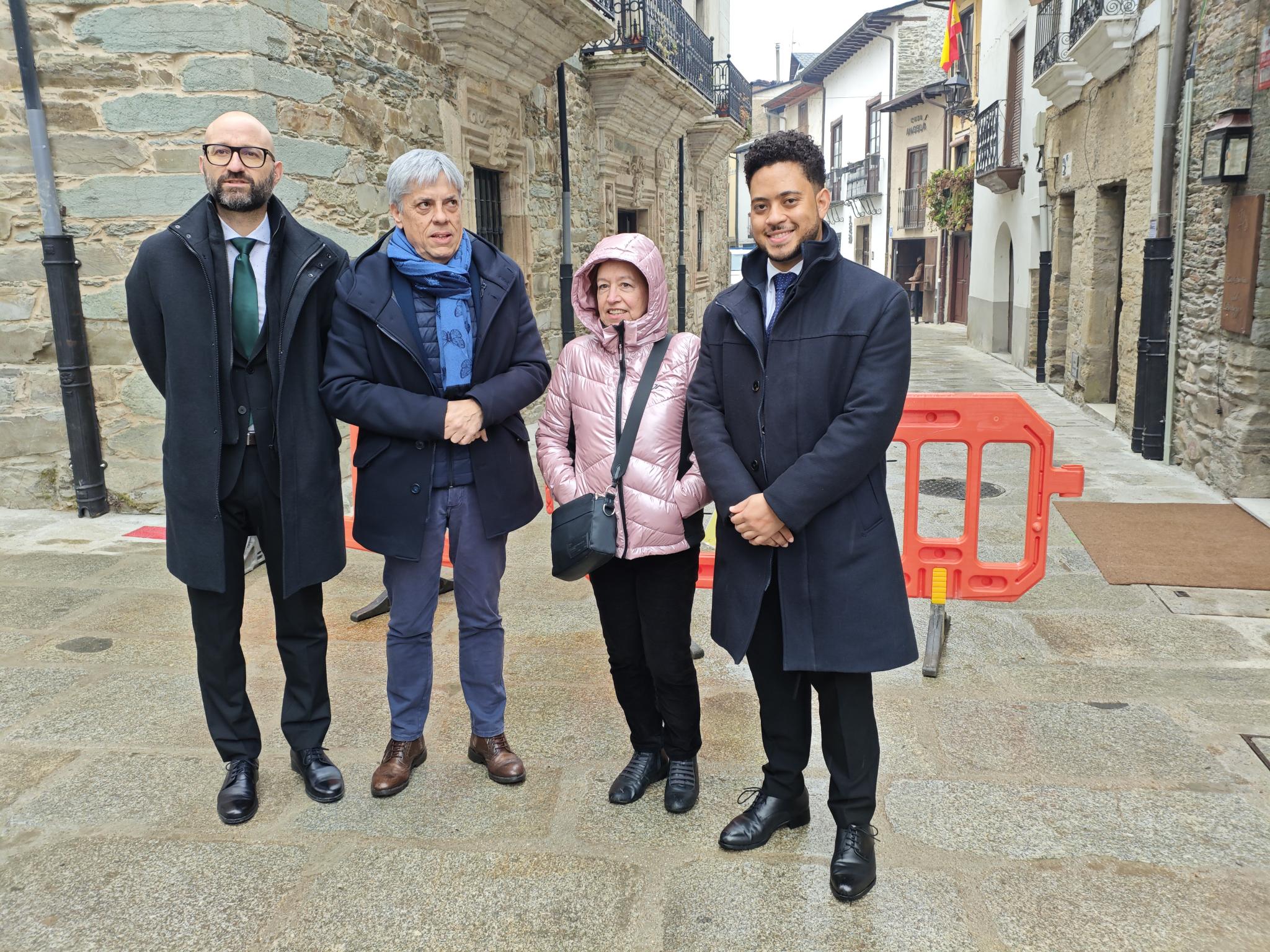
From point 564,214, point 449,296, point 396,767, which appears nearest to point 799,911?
point 396,767

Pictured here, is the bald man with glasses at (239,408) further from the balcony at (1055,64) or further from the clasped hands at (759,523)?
the balcony at (1055,64)

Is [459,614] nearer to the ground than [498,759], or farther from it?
farther from it

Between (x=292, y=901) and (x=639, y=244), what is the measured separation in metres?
1.88

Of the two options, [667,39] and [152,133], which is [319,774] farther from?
[667,39]

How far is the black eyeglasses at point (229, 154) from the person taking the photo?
2.69m

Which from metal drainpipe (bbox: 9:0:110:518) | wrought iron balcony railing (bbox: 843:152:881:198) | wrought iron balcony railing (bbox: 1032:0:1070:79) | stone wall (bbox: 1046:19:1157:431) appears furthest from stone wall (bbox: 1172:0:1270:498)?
wrought iron balcony railing (bbox: 843:152:881:198)

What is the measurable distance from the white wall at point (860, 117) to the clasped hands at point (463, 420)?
90.5 ft

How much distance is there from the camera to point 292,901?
2.49 m

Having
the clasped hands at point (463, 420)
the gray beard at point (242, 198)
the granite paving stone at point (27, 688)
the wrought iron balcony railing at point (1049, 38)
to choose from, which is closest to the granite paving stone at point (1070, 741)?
the clasped hands at point (463, 420)

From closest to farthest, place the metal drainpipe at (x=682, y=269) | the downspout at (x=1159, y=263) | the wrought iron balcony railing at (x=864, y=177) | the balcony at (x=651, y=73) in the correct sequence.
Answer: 1. the downspout at (x=1159, y=263)
2. the balcony at (x=651, y=73)
3. the metal drainpipe at (x=682, y=269)
4. the wrought iron balcony railing at (x=864, y=177)

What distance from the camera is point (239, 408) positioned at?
278cm

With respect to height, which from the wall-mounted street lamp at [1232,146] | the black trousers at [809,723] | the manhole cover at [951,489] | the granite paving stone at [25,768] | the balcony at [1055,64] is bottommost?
the granite paving stone at [25,768]

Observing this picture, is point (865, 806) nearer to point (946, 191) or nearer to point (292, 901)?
point (292, 901)

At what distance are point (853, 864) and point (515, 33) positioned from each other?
7410 millimetres
